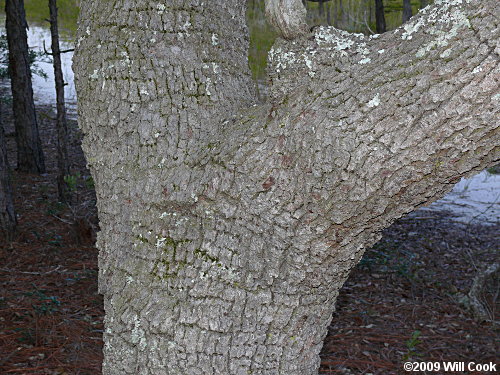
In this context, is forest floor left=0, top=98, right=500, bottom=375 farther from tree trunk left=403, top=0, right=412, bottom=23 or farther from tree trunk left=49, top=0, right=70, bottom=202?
tree trunk left=403, top=0, right=412, bottom=23

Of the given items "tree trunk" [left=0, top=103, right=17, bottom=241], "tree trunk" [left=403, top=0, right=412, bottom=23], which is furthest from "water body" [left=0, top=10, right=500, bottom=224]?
"tree trunk" [left=403, top=0, right=412, bottom=23]

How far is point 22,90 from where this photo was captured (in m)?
7.38

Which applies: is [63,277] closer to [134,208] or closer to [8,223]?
[8,223]

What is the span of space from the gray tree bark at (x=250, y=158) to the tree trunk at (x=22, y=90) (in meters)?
6.20

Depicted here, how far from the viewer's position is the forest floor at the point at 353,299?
3.53m

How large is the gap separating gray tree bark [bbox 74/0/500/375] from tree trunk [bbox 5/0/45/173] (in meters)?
6.20

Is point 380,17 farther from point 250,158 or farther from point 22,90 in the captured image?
point 250,158

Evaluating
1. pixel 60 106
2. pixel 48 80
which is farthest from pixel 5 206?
pixel 48 80

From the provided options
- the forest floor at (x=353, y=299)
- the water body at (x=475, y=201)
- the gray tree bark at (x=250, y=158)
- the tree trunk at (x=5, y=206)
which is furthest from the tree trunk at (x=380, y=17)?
the gray tree bark at (x=250, y=158)

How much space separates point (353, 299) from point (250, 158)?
11.9 ft

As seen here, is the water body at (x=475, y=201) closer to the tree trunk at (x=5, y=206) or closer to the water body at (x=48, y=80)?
the tree trunk at (x=5, y=206)

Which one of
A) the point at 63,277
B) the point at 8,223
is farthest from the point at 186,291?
the point at 8,223

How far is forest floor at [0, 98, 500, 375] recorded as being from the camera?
139 inches

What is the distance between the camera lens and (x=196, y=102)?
1464mm
